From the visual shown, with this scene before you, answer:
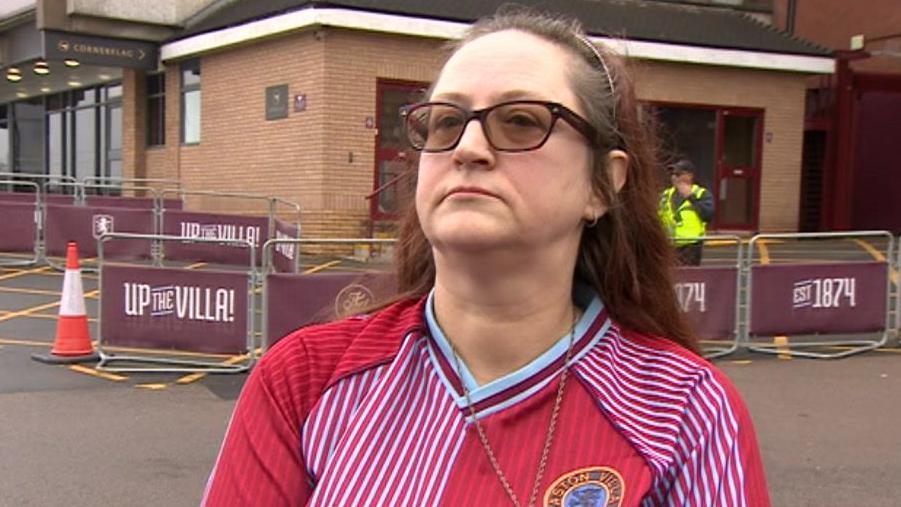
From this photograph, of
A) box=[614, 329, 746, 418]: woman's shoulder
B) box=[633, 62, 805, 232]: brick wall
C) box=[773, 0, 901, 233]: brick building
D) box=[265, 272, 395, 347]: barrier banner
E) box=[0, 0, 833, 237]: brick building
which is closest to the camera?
box=[614, 329, 746, 418]: woman's shoulder

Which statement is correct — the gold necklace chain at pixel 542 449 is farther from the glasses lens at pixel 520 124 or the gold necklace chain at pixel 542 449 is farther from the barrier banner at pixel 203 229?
the barrier banner at pixel 203 229

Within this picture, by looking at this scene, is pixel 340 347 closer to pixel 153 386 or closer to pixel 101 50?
pixel 153 386

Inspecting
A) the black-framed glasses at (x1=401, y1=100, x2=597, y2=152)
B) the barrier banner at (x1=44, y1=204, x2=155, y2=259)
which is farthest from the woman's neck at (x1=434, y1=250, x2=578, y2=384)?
the barrier banner at (x1=44, y1=204, x2=155, y2=259)

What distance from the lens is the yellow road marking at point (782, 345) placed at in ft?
26.5

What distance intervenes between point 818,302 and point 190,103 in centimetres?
1306

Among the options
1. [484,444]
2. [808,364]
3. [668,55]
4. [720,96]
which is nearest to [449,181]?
[484,444]

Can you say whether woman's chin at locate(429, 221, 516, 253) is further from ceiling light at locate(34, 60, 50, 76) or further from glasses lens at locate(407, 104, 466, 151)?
ceiling light at locate(34, 60, 50, 76)

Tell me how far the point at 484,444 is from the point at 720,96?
16664mm

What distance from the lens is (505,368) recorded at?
1510mm

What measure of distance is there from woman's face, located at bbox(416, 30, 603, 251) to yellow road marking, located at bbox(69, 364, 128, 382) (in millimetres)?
5983

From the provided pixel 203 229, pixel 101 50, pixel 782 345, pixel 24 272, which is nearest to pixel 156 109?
pixel 101 50

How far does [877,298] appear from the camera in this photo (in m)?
8.47

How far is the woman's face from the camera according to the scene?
4.55ft

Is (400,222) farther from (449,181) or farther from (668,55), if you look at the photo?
(668,55)
